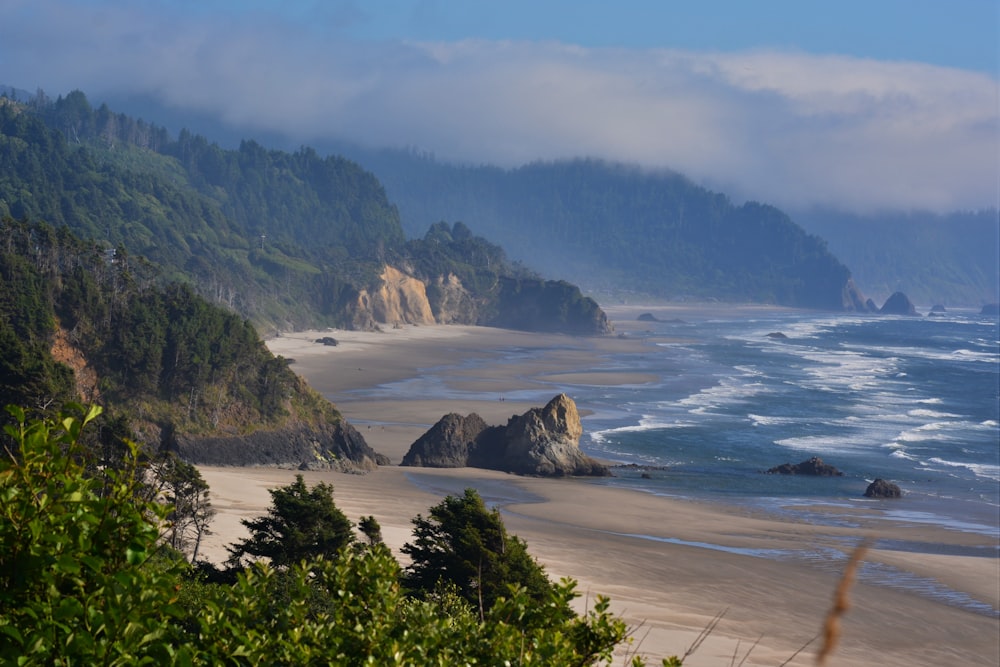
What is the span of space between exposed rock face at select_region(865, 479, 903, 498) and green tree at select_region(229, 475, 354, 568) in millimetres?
30793

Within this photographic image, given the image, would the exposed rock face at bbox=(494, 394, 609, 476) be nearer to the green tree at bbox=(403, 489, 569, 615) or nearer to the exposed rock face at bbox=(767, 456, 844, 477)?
the exposed rock face at bbox=(767, 456, 844, 477)

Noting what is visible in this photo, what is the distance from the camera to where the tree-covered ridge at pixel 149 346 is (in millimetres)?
42844

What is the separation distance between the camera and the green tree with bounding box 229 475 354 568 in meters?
21.8

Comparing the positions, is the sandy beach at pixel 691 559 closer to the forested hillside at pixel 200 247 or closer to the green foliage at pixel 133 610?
the green foliage at pixel 133 610

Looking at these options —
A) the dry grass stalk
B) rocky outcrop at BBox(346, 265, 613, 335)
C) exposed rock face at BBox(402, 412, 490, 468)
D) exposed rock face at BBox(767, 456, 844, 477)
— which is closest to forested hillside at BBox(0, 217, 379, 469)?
exposed rock face at BBox(402, 412, 490, 468)

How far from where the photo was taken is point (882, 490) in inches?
1796

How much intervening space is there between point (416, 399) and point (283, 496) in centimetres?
4950

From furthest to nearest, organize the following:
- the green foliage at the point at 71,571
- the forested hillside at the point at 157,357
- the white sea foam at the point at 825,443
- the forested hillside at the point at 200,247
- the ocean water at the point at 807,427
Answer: the forested hillside at the point at 200,247 < the white sea foam at the point at 825,443 < the ocean water at the point at 807,427 < the forested hillside at the point at 157,357 < the green foliage at the point at 71,571

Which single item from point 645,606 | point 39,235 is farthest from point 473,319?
point 645,606

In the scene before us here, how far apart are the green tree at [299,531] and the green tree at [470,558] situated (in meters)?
1.75

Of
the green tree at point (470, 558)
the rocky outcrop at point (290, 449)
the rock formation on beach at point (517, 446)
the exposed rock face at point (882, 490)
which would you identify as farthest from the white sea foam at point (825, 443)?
the green tree at point (470, 558)

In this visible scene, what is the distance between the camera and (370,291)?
136m

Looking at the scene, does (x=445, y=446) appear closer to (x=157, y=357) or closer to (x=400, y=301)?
(x=157, y=357)

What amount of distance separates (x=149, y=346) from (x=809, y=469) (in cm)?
3211
